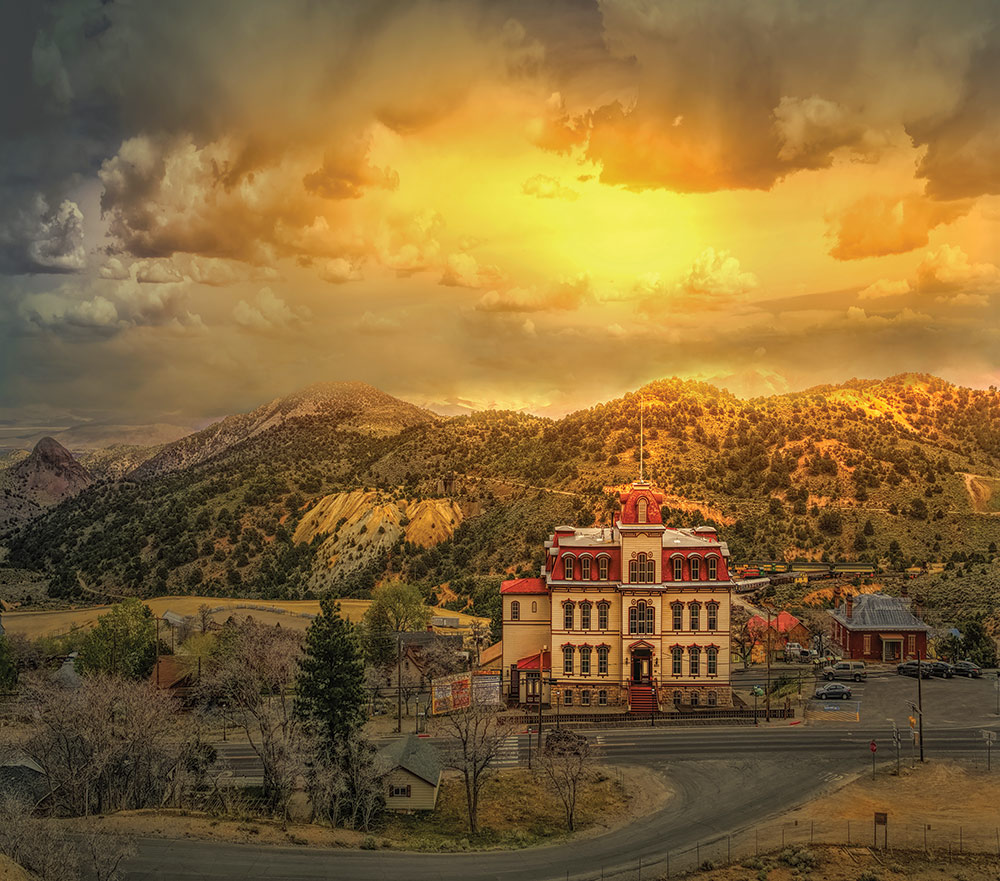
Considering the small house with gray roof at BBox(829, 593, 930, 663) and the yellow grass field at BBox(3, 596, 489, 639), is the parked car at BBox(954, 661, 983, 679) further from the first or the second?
the yellow grass field at BBox(3, 596, 489, 639)

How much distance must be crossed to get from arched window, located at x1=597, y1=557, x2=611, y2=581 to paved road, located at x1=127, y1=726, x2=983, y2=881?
11.5m

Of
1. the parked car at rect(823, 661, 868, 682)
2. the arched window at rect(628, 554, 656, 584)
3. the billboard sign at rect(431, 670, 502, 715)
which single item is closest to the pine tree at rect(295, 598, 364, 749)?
the billboard sign at rect(431, 670, 502, 715)

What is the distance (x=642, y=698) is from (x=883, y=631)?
77.0 ft

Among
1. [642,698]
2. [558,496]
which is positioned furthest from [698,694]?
[558,496]

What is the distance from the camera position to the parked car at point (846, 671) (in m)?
68.7

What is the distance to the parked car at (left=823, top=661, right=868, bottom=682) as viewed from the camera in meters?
68.7

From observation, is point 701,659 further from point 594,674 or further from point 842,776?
point 842,776

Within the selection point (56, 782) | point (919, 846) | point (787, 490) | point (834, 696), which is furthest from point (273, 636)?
point (787, 490)

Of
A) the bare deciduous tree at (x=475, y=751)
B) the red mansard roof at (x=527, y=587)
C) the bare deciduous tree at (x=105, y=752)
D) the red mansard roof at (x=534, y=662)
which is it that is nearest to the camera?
the bare deciduous tree at (x=475, y=751)

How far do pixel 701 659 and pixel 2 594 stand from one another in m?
118

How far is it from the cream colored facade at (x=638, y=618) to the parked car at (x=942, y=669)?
56.1 feet

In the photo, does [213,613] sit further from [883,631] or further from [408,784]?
[883,631]

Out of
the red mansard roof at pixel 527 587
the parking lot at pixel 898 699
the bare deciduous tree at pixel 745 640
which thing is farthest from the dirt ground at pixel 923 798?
the bare deciduous tree at pixel 745 640

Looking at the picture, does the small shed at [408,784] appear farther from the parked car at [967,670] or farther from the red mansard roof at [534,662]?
the parked car at [967,670]
